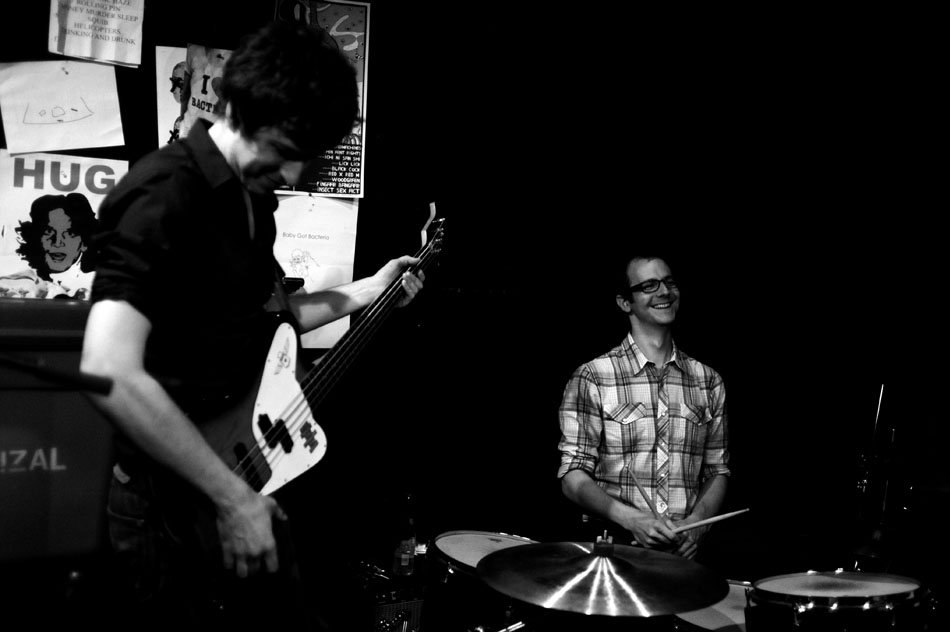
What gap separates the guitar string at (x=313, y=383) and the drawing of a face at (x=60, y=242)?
90cm

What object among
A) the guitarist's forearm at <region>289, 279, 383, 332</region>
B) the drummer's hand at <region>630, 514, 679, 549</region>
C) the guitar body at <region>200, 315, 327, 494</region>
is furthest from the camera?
the drummer's hand at <region>630, 514, 679, 549</region>

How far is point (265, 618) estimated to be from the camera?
1.60 m

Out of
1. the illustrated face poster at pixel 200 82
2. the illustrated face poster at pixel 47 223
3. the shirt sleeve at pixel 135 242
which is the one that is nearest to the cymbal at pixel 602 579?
the shirt sleeve at pixel 135 242

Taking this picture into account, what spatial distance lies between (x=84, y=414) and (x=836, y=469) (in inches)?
116

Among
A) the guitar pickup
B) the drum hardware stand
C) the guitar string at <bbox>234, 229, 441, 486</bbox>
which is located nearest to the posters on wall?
the guitar string at <bbox>234, 229, 441, 486</bbox>

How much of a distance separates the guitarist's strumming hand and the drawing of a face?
1.24m

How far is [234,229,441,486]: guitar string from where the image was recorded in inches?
65.1

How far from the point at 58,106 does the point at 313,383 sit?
125cm

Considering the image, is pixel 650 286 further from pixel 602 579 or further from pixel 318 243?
pixel 602 579

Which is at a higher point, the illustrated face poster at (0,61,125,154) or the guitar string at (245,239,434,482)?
the illustrated face poster at (0,61,125,154)

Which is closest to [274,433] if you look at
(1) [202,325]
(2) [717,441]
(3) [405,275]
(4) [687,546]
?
(1) [202,325]

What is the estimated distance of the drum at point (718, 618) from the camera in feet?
7.27

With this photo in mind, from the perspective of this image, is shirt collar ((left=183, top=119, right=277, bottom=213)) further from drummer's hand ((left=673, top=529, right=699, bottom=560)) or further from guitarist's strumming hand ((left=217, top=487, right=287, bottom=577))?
drummer's hand ((left=673, top=529, right=699, bottom=560))

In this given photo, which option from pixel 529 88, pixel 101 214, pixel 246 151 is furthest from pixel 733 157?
pixel 101 214
